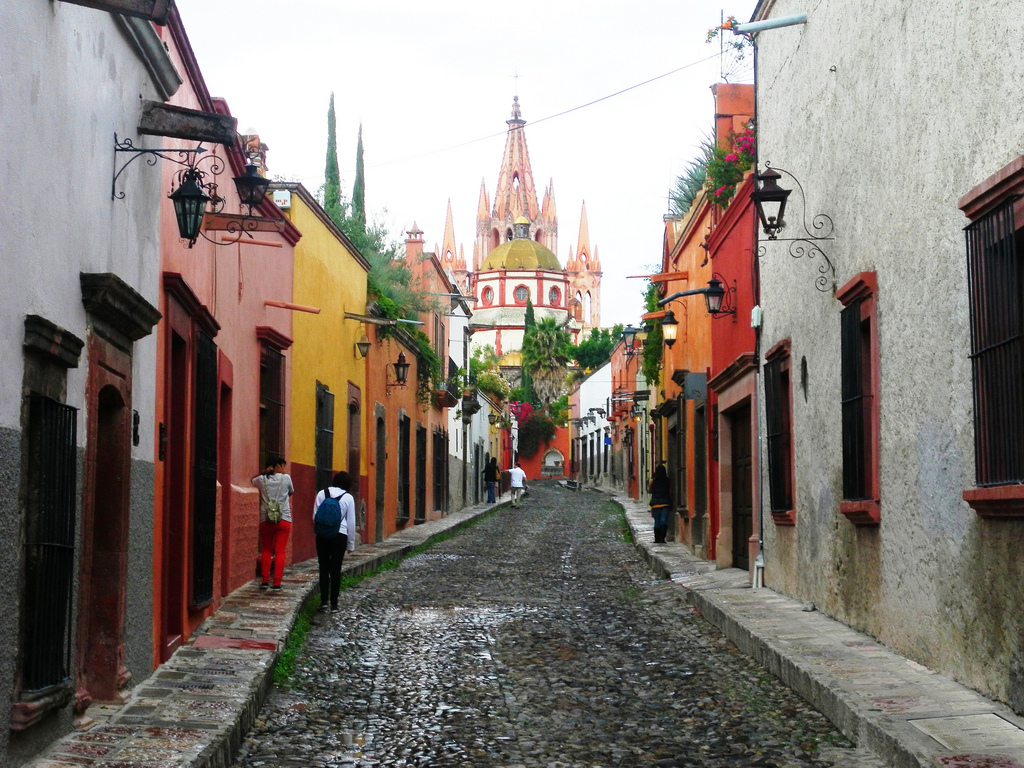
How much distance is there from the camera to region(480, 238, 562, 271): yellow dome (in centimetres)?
11719

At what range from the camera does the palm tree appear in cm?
8981

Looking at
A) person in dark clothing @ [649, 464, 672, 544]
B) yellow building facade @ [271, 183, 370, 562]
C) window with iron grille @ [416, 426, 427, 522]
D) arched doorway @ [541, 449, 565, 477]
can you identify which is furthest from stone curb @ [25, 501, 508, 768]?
arched doorway @ [541, 449, 565, 477]

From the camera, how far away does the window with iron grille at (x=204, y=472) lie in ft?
32.8

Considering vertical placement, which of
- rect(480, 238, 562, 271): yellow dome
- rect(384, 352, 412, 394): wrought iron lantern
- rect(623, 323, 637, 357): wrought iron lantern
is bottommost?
rect(384, 352, 412, 394): wrought iron lantern

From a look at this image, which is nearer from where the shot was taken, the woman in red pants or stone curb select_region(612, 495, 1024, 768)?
stone curb select_region(612, 495, 1024, 768)

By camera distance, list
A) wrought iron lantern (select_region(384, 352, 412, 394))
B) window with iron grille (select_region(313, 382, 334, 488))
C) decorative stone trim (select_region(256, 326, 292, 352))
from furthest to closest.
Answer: wrought iron lantern (select_region(384, 352, 412, 394)) → window with iron grille (select_region(313, 382, 334, 488)) → decorative stone trim (select_region(256, 326, 292, 352))

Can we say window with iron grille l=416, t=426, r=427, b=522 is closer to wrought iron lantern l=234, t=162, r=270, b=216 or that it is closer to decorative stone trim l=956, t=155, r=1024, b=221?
wrought iron lantern l=234, t=162, r=270, b=216

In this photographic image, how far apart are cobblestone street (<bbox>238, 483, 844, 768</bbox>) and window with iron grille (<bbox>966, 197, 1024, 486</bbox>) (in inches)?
65.9

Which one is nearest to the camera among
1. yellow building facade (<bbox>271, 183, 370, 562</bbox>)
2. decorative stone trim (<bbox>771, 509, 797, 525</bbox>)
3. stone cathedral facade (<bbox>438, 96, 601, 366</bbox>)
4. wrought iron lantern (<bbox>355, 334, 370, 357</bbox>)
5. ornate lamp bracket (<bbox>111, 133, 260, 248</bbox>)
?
ornate lamp bracket (<bbox>111, 133, 260, 248</bbox>)

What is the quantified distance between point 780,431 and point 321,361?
7.73 metres

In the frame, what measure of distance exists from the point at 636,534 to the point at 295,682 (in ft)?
53.5

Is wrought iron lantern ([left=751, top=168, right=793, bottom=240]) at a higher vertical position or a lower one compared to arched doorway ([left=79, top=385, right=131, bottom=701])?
higher

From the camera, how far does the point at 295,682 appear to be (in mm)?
8609

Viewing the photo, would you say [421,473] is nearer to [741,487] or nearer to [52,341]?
[741,487]
